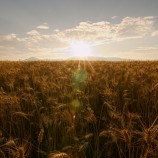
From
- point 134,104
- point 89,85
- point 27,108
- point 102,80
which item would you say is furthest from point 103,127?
point 102,80

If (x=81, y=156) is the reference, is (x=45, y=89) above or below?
above

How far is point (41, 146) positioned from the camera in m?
2.75

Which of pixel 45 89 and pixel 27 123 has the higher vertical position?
pixel 45 89

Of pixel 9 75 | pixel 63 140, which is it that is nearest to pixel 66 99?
pixel 63 140

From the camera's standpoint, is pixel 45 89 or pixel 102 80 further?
pixel 102 80

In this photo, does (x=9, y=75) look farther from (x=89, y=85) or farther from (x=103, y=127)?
(x=103, y=127)

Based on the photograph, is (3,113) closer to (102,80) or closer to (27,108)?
(27,108)

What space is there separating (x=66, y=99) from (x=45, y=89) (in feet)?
1.30

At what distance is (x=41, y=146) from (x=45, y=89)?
129 cm

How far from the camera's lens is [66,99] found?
376 centimetres

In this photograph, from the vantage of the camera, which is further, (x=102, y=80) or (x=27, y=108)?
(x=102, y=80)

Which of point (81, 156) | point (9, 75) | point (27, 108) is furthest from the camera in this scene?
point (9, 75)

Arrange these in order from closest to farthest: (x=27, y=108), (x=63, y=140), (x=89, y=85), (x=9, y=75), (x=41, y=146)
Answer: (x=63, y=140)
(x=41, y=146)
(x=27, y=108)
(x=89, y=85)
(x=9, y=75)

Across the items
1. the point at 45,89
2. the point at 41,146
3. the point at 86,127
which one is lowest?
the point at 41,146
